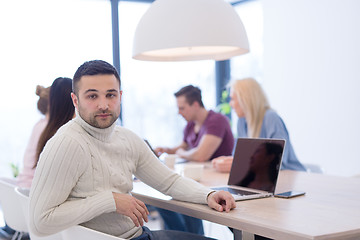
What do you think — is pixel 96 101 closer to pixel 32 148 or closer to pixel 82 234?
pixel 82 234

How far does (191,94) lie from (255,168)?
1.72 meters

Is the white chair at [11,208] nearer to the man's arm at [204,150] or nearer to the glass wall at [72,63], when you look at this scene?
the man's arm at [204,150]

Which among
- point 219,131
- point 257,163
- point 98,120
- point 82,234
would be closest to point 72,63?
point 219,131

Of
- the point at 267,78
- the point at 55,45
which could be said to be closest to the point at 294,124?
the point at 267,78

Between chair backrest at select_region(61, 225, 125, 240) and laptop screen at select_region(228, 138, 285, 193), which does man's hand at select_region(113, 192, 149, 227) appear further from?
laptop screen at select_region(228, 138, 285, 193)

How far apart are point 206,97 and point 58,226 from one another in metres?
4.45

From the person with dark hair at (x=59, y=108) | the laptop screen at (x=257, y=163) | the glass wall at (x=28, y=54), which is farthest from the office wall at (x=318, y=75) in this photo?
the person with dark hair at (x=59, y=108)

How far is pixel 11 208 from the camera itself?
7.01ft

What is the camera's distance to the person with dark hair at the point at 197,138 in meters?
3.02

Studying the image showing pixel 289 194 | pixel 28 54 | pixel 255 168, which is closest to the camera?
pixel 289 194

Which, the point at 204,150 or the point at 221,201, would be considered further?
the point at 204,150

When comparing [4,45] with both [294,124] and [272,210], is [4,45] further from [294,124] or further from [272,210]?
[272,210]

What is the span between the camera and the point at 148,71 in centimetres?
509

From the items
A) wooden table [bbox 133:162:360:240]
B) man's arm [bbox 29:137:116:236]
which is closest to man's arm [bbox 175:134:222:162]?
wooden table [bbox 133:162:360:240]
